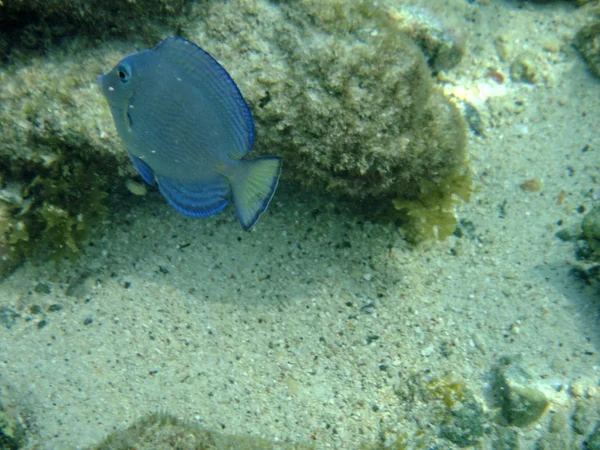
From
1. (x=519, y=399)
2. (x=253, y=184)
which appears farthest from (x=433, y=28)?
(x=519, y=399)

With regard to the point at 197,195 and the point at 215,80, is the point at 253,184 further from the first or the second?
the point at 215,80

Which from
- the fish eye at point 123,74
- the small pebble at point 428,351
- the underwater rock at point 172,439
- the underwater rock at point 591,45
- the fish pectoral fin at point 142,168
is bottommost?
the underwater rock at point 172,439

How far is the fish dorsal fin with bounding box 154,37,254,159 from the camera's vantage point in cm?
206

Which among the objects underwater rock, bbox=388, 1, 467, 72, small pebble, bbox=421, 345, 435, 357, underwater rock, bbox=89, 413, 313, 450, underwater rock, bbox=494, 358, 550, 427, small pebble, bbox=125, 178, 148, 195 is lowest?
underwater rock, bbox=89, 413, 313, 450

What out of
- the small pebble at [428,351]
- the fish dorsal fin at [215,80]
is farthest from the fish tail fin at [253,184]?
the small pebble at [428,351]

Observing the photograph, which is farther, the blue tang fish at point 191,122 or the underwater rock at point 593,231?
the underwater rock at point 593,231

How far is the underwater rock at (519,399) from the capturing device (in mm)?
3096

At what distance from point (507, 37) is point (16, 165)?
5.47m

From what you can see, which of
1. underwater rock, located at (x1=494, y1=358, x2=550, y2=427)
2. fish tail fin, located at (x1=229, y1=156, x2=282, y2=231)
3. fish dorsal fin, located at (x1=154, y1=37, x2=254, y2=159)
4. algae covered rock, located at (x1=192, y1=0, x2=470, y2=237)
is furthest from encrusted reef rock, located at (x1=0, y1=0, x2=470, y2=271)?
underwater rock, located at (x1=494, y1=358, x2=550, y2=427)

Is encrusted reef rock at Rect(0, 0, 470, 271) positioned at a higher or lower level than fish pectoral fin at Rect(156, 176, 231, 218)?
higher

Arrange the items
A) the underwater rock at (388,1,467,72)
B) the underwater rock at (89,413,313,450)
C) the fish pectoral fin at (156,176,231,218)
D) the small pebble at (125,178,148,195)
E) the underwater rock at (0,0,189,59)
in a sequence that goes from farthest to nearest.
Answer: the underwater rock at (388,1,467,72) < the small pebble at (125,178,148,195) < the underwater rock at (0,0,189,59) < the underwater rock at (89,413,313,450) < the fish pectoral fin at (156,176,231,218)

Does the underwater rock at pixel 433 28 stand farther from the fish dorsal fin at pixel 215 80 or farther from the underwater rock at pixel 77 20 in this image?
the fish dorsal fin at pixel 215 80

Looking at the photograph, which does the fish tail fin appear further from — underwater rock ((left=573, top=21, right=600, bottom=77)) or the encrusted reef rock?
underwater rock ((left=573, top=21, right=600, bottom=77))

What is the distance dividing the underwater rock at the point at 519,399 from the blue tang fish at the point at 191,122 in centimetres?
246
